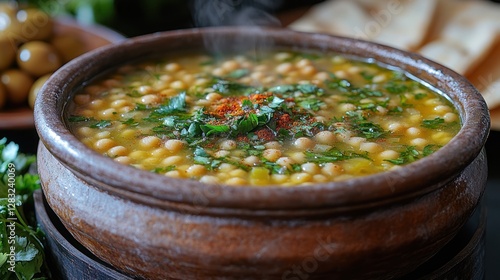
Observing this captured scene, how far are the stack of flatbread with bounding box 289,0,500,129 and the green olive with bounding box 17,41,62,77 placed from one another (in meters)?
1.40

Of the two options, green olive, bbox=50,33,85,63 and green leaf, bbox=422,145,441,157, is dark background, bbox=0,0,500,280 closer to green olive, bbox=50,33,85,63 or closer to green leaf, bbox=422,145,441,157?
green olive, bbox=50,33,85,63

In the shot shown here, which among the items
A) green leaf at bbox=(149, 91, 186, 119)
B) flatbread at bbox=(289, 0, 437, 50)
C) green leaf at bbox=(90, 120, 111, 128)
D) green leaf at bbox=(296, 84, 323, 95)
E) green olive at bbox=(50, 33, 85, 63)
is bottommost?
green olive at bbox=(50, 33, 85, 63)

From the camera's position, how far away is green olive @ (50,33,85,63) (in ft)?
12.4

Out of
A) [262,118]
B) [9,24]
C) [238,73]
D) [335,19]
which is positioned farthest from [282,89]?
[9,24]

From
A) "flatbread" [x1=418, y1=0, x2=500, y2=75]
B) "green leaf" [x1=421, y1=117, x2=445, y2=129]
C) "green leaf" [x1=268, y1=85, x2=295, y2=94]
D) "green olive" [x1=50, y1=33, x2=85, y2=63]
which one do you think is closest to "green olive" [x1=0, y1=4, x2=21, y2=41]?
"green olive" [x1=50, y1=33, x2=85, y2=63]

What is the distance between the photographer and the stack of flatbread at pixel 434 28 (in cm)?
350

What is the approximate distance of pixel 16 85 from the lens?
3541 mm

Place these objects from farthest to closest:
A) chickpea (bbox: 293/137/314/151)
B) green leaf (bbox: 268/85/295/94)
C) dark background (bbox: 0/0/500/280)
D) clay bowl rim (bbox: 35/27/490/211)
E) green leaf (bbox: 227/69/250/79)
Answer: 1. dark background (bbox: 0/0/500/280)
2. green leaf (bbox: 227/69/250/79)
3. green leaf (bbox: 268/85/295/94)
4. chickpea (bbox: 293/137/314/151)
5. clay bowl rim (bbox: 35/27/490/211)

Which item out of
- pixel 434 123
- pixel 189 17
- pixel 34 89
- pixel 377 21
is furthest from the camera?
pixel 189 17

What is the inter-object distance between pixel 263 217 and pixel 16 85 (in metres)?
2.37

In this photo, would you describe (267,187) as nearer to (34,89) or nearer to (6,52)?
(34,89)

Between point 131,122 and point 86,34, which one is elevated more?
point 131,122

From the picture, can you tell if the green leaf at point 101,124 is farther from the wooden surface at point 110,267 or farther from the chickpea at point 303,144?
the chickpea at point 303,144

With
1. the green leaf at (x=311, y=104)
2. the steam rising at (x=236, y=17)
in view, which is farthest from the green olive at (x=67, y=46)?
the green leaf at (x=311, y=104)
